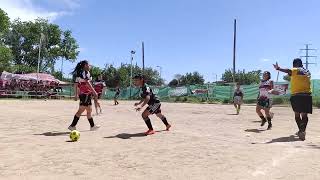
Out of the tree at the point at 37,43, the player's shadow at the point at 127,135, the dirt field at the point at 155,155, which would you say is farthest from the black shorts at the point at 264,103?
the tree at the point at 37,43

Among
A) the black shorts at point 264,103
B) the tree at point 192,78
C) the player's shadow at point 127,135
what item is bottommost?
the player's shadow at point 127,135

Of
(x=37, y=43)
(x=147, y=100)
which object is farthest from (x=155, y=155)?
(x=37, y=43)

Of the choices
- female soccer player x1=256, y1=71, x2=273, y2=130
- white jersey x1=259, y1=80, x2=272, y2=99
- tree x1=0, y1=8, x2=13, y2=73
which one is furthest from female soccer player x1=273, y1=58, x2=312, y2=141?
tree x1=0, y1=8, x2=13, y2=73

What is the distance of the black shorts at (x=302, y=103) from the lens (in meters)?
11.4

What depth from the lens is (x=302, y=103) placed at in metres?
11.5

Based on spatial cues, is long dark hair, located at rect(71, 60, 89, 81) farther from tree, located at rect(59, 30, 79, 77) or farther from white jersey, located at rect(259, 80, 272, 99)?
tree, located at rect(59, 30, 79, 77)

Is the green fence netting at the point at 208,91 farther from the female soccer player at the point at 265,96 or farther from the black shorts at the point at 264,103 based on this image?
the black shorts at the point at 264,103

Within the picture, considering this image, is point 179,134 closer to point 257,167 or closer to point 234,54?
point 257,167

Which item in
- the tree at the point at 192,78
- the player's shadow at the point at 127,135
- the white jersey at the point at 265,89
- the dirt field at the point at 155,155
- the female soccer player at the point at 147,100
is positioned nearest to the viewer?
the dirt field at the point at 155,155

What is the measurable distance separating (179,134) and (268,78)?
14.9 ft

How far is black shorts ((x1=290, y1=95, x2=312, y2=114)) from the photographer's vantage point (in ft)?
37.5

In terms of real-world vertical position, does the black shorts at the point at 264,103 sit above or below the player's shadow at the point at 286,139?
above

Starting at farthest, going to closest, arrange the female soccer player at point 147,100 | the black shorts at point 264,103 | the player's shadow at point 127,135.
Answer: the black shorts at point 264,103 < the female soccer player at point 147,100 < the player's shadow at point 127,135

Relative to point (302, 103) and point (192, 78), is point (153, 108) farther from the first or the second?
point (192, 78)
